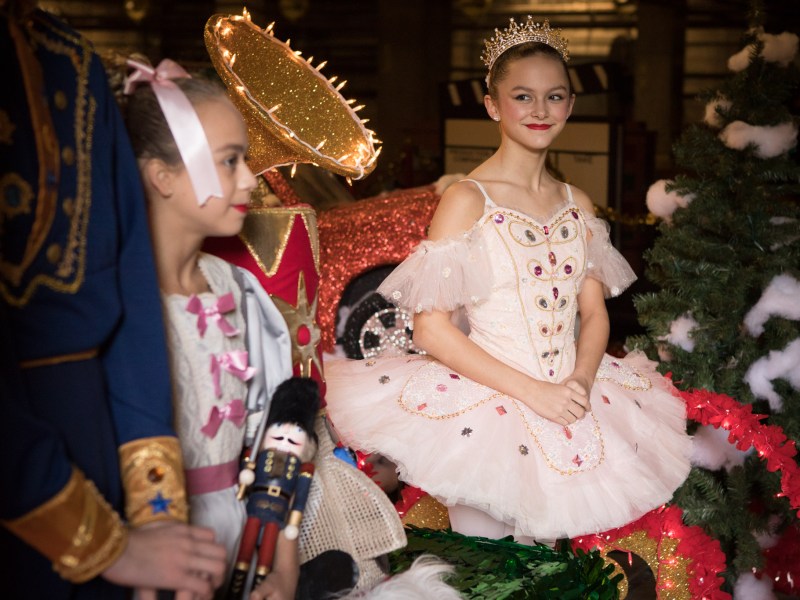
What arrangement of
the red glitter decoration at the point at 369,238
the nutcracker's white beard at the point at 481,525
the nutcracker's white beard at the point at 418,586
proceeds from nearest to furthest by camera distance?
the nutcracker's white beard at the point at 418,586
the nutcracker's white beard at the point at 481,525
the red glitter decoration at the point at 369,238

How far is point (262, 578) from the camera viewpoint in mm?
1637

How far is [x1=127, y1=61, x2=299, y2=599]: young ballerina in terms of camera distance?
5.21 feet

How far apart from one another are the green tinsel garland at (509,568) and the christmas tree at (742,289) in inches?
46.2

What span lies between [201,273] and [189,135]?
287mm

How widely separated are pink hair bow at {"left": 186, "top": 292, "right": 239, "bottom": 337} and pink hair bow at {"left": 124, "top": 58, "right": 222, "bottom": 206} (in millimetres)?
181

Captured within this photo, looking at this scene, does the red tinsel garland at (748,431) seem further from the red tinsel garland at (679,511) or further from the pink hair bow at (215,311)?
the pink hair bow at (215,311)

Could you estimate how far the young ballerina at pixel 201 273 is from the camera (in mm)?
1588

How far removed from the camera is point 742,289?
10.9ft

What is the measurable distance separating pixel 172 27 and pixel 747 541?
1379 cm

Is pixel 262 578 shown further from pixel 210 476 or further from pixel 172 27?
pixel 172 27

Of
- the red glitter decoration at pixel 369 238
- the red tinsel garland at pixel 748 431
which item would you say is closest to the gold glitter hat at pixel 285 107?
the red tinsel garland at pixel 748 431

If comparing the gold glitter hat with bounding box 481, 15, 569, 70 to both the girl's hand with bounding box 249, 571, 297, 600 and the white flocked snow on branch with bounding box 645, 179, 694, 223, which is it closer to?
the white flocked snow on branch with bounding box 645, 179, 694, 223

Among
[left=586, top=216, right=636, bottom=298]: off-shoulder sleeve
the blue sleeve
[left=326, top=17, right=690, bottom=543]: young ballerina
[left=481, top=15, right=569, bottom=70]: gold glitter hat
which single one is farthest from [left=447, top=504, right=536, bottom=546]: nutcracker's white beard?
the blue sleeve

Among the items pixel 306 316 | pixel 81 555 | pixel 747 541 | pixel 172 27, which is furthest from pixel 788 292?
pixel 172 27
